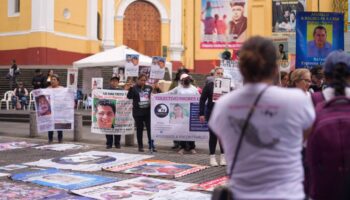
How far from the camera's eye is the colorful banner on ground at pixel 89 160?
8.80 metres

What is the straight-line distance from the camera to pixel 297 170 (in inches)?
102

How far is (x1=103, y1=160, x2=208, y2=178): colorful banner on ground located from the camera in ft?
→ 26.2

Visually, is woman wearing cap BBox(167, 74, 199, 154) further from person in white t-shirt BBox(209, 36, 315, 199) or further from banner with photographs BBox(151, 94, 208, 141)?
person in white t-shirt BBox(209, 36, 315, 199)

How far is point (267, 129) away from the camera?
2551 mm

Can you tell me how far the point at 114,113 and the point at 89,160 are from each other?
2154mm

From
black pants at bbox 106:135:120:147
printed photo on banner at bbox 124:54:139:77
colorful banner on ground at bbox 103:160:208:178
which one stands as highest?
printed photo on banner at bbox 124:54:139:77

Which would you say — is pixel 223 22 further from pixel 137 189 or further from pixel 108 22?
pixel 137 189

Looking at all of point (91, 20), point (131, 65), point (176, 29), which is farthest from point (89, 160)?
point (176, 29)

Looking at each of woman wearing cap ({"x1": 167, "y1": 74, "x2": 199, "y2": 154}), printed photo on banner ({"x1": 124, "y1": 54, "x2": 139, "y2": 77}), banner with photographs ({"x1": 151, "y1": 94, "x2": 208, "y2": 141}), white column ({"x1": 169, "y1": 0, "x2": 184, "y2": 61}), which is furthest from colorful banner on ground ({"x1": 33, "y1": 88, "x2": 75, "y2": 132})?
white column ({"x1": 169, "y1": 0, "x2": 184, "y2": 61})

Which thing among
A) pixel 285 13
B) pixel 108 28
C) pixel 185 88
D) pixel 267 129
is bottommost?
pixel 267 129

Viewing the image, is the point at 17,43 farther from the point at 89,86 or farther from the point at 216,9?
the point at 216,9

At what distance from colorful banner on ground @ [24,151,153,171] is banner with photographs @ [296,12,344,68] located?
3.45 meters

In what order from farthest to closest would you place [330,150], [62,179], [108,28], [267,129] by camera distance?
[108,28], [62,179], [330,150], [267,129]

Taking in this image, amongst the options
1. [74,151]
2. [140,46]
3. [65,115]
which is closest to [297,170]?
[74,151]
